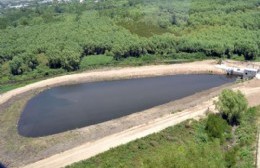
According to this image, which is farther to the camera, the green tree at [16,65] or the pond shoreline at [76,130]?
the green tree at [16,65]

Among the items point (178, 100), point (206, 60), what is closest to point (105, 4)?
point (206, 60)

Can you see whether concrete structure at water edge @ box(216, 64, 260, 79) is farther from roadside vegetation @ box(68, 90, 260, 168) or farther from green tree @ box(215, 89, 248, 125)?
green tree @ box(215, 89, 248, 125)

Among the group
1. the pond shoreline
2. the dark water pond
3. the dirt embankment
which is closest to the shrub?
the dirt embankment

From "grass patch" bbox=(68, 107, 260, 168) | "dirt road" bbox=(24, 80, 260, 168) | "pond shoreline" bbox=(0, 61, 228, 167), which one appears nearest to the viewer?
"grass patch" bbox=(68, 107, 260, 168)

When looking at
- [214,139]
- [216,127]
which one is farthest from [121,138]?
[216,127]

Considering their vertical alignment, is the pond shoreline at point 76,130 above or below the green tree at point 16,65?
below

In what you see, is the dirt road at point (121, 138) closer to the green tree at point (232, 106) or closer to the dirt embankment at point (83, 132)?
the dirt embankment at point (83, 132)

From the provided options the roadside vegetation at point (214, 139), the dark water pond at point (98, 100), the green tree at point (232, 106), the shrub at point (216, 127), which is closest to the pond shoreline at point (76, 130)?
the dark water pond at point (98, 100)
